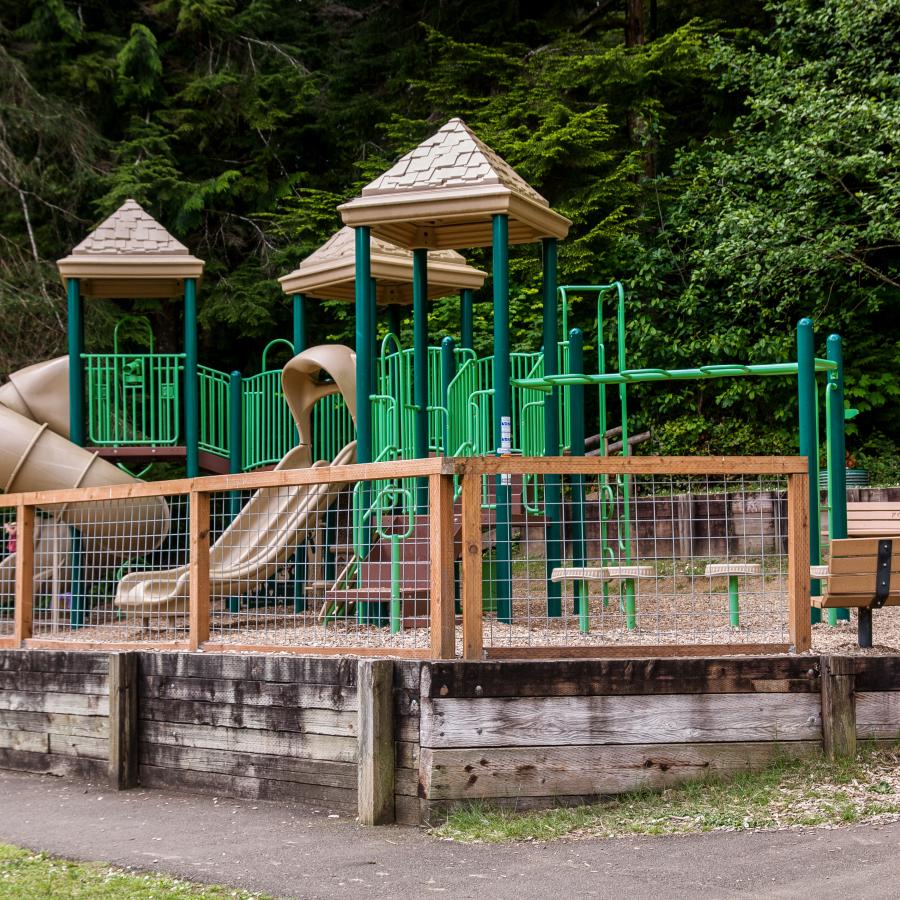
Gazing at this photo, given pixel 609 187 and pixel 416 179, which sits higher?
pixel 609 187

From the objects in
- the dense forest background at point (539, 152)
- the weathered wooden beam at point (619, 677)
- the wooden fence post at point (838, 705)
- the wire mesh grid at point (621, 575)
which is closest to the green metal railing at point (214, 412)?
the wire mesh grid at point (621, 575)

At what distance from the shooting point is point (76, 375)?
1462cm

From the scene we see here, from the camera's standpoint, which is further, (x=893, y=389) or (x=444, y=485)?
(x=893, y=389)

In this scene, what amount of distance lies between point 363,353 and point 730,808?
5.12 m

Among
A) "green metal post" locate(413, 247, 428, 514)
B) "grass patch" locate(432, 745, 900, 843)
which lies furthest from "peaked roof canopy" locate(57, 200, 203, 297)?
"grass patch" locate(432, 745, 900, 843)

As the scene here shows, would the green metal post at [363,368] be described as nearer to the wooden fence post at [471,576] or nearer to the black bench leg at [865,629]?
the wooden fence post at [471,576]

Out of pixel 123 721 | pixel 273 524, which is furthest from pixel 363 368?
pixel 123 721

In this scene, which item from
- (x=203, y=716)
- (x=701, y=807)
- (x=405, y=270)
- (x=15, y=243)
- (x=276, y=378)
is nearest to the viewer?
(x=701, y=807)

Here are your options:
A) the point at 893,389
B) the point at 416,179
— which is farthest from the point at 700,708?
the point at 893,389

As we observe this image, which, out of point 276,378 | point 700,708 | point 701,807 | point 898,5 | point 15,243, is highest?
point 898,5

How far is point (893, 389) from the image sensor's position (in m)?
18.0

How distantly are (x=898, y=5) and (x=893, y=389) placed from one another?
5365mm

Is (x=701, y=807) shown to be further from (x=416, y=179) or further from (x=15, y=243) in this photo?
(x=15, y=243)

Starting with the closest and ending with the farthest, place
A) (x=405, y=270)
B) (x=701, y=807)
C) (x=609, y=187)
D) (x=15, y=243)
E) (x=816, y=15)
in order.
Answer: (x=701, y=807), (x=405, y=270), (x=816, y=15), (x=609, y=187), (x=15, y=243)
